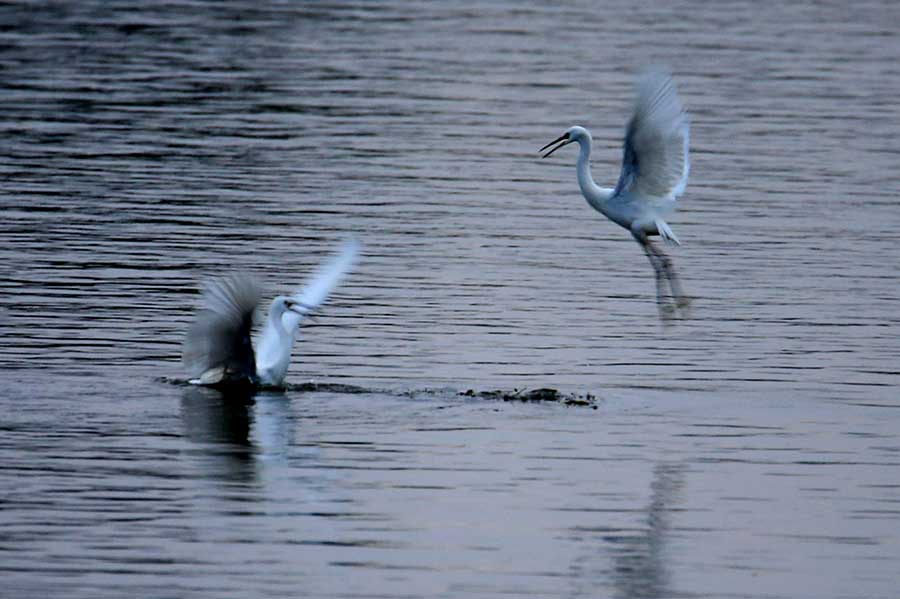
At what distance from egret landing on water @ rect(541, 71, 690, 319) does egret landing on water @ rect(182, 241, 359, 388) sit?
2.98 meters

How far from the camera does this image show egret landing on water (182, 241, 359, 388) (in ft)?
55.1

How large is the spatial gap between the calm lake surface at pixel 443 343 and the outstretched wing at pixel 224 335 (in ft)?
1.05

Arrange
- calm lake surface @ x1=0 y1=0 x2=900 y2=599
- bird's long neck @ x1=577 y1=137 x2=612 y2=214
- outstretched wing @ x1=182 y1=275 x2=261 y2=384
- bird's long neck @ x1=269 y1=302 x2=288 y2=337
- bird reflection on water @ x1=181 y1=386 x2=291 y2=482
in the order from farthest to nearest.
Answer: bird's long neck @ x1=577 y1=137 x2=612 y2=214
bird's long neck @ x1=269 y1=302 x2=288 y2=337
outstretched wing @ x1=182 y1=275 x2=261 y2=384
bird reflection on water @ x1=181 y1=386 x2=291 y2=482
calm lake surface @ x1=0 y1=0 x2=900 y2=599

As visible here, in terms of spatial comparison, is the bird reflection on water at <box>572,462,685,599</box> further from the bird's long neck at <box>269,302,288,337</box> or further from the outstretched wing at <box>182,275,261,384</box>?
the bird's long neck at <box>269,302,288,337</box>

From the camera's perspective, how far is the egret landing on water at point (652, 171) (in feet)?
59.9

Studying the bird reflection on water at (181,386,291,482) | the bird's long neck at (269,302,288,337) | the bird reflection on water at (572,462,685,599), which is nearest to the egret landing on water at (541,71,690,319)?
the bird's long neck at (269,302,288,337)

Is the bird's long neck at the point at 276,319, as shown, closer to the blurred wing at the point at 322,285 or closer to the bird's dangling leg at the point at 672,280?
the blurred wing at the point at 322,285

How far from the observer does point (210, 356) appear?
17.2 m

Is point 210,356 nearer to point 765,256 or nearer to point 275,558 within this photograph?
point 275,558

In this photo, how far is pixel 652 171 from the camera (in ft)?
62.8

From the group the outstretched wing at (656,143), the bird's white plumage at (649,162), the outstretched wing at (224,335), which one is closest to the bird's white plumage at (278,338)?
the outstretched wing at (224,335)

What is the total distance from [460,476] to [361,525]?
4.91ft

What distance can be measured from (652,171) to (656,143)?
0.47 metres

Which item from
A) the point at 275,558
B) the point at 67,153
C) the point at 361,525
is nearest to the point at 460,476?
the point at 361,525
